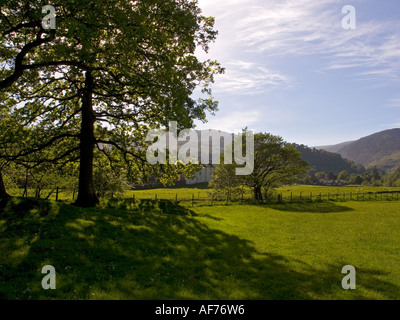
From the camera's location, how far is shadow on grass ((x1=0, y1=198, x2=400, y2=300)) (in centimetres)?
903

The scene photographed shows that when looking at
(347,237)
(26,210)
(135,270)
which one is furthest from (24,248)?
(347,237)

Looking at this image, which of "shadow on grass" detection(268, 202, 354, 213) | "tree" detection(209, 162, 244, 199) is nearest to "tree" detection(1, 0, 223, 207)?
"shadow on grass" detection(268, 202, 354, 213)

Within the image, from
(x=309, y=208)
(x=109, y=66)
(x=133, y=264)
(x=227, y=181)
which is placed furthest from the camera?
(x=227, y=181)

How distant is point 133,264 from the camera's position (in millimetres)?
11984

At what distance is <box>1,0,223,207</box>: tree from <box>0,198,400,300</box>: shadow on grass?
7325 millimetres

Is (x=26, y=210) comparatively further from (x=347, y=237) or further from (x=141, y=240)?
(x=347, y=237)

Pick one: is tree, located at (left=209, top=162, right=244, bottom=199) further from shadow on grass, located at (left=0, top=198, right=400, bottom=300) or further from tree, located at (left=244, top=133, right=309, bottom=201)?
shadow on grass, located at (left=0, top=198, right=400, bottom=300)

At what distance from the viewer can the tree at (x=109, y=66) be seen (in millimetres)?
15922

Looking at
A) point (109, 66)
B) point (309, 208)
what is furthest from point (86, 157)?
point (309, 208)

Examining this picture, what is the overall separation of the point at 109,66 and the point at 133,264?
1608 centimetres

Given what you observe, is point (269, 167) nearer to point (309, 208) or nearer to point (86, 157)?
point (309, 208)

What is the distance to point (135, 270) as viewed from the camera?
1112 centimetres

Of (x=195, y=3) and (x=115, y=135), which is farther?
(x=115, y=135)

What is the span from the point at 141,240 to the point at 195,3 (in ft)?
58.3
